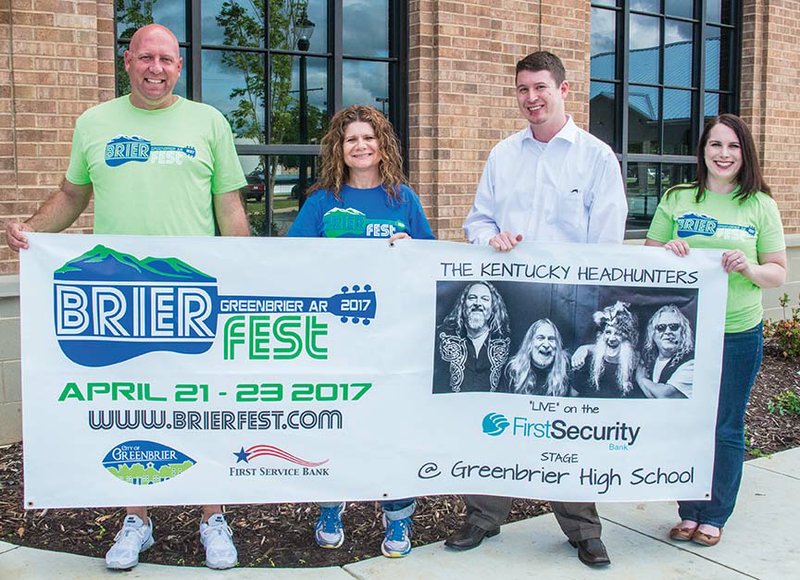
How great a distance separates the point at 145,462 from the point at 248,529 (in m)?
0.76

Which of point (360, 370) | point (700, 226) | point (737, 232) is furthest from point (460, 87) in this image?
point (360, 370)

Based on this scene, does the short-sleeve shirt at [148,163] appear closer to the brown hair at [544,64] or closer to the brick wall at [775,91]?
the brown hair at [544,64]

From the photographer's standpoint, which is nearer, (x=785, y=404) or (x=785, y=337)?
(x=785, y=404)

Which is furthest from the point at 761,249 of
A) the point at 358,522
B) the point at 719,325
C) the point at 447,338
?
the point at 358,522

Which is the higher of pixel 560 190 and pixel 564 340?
pixel 560 190

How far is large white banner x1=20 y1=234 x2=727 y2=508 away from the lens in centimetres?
378

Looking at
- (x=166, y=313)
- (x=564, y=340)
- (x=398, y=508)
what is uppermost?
(x=166, y=313)

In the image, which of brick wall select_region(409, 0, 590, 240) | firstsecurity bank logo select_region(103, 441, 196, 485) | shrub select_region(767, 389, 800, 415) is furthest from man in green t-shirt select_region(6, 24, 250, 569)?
shrub select_region(767, 389, 800, 415)

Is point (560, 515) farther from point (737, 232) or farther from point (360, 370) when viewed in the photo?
point (737, 232)

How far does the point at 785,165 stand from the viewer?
9.38 m

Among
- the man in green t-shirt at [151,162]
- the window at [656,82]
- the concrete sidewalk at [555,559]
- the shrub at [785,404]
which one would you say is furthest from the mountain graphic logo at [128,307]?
the window at [656,82]

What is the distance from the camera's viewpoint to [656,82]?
8414mm

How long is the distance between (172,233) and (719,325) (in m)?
2.40

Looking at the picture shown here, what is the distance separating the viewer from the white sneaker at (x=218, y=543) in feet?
12.8
